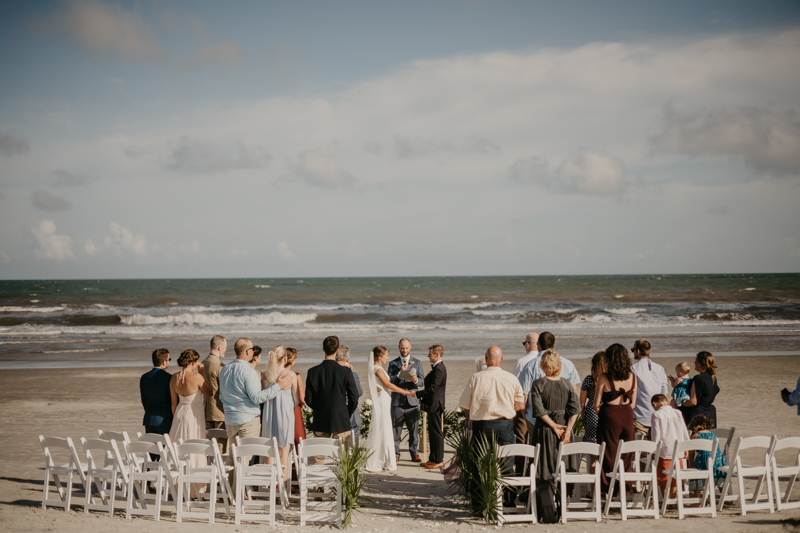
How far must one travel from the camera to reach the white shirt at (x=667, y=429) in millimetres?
6242

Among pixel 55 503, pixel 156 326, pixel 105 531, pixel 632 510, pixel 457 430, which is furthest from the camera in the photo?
pixel 156 326

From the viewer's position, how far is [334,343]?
7.02 meters

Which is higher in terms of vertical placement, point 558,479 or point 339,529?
point 558,479

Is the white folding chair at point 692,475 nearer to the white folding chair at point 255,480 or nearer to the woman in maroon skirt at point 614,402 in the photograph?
the woman in maroon skirt at point 614,402

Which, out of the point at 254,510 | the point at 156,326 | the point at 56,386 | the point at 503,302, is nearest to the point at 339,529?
the point at 254,510

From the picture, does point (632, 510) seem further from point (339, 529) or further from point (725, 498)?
point (339, 529)

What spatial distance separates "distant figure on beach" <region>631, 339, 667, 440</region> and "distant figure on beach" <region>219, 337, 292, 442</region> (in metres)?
4.14

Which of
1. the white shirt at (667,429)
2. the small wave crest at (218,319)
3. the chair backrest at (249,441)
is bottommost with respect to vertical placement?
the small wave crest at (218,319)

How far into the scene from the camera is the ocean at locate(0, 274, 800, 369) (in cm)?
2225

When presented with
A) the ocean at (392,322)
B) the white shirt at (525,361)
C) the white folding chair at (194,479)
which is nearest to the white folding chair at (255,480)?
the white folding chair at (194,479)

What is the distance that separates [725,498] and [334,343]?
4.59m

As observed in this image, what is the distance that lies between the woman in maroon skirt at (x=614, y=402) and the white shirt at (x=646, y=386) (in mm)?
855

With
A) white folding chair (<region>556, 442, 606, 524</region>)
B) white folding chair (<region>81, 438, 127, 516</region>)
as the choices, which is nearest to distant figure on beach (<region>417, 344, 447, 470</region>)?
white folding chair (<region>556, 442, 606, 524</region>)

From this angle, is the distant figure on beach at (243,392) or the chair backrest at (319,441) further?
the distant figure on beach at (243,392)
